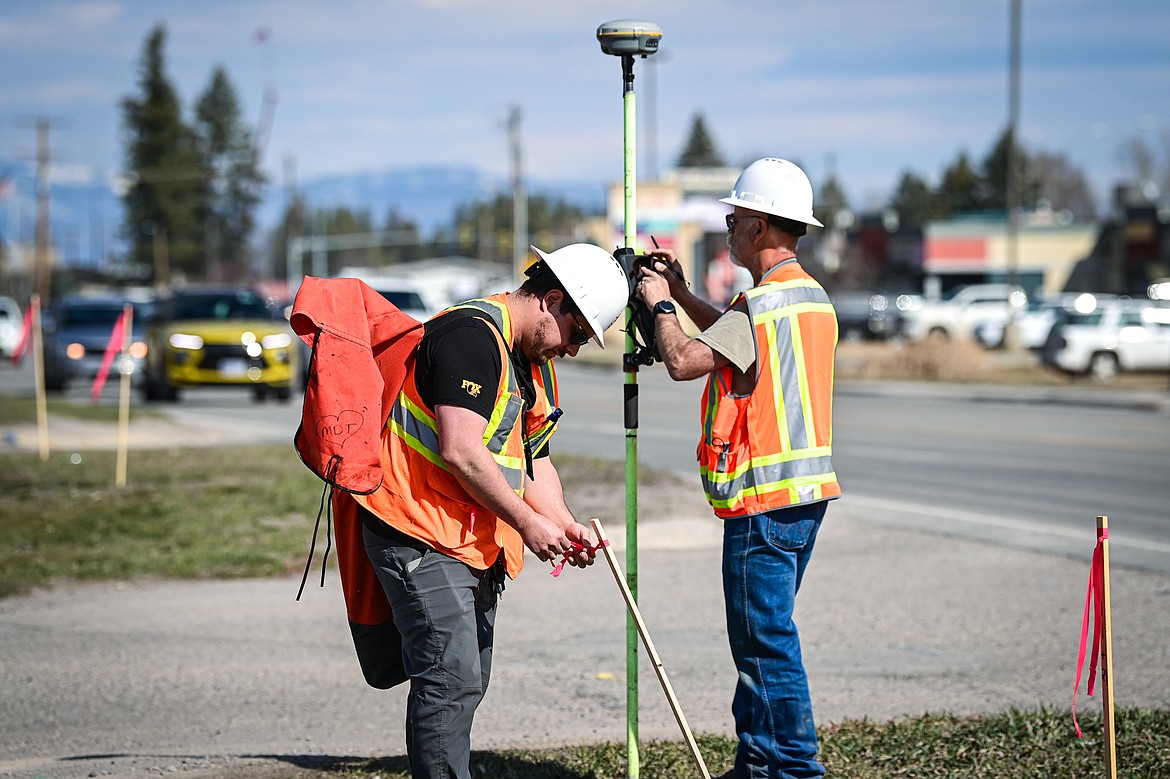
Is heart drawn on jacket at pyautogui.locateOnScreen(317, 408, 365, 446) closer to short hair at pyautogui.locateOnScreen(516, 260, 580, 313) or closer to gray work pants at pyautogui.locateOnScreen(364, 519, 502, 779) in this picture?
gray work pants at pyautogui.locateOnScreen(364, 519, 502, 779)


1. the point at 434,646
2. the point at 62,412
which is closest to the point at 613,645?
the point at 434,646

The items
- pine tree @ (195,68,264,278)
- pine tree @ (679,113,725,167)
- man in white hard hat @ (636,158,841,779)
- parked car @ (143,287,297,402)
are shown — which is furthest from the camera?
pine tree @ (679,113,725,167)

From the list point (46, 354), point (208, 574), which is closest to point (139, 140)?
point (46, 354)

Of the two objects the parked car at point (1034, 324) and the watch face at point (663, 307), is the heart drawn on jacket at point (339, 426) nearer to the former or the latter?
the watch face at point (663, 307)

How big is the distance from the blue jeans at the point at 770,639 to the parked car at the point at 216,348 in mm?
17355

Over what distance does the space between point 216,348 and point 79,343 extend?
5906 mm

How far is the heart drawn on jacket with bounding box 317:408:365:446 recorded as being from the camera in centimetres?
376

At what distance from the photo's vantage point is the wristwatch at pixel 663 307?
4324mm

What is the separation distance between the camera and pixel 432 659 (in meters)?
3.83

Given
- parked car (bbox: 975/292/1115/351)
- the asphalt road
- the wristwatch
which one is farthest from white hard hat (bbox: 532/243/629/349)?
parked car (bbox: 975/292/1115/351)

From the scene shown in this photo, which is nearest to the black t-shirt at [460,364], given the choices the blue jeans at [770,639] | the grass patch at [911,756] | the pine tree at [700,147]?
the blue jeans at [770,639]

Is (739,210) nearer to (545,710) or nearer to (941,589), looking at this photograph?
(545,710)

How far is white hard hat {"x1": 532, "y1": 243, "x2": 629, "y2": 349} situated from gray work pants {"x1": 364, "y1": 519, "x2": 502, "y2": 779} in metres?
0.80

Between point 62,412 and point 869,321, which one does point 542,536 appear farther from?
point 869,321
